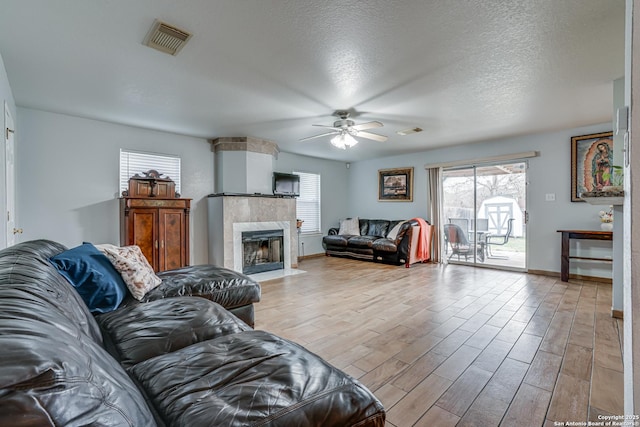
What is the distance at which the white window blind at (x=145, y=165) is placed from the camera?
14.6ft

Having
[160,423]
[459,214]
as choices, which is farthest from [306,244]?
[160,423]

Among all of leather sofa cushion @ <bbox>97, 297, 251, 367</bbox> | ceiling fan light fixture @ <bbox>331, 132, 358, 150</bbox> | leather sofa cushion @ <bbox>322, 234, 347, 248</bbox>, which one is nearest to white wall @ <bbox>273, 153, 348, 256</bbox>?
leather sofa cushion @ <bbox>322, 234, 347, 248</bbox>

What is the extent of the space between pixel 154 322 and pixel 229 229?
345 cm

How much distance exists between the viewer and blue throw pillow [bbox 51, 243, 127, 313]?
5.88 ft

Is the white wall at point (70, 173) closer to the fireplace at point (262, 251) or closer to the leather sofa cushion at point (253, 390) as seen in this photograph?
the fireplace at point (262, 251)

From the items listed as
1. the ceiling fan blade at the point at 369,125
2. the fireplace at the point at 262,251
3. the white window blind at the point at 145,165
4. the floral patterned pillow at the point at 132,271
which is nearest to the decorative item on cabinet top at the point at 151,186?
the white window blind at the point at 145,165

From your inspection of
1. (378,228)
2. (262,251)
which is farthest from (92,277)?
(378,228)

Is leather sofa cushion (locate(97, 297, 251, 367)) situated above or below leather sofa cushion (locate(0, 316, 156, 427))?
below

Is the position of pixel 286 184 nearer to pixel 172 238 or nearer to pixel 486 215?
pixel 172 238

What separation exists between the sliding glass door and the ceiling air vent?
18.1ft

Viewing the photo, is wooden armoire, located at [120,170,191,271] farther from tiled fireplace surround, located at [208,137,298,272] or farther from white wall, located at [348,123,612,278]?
white wall, located at [348,123,612,278]

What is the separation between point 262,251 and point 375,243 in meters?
2.37

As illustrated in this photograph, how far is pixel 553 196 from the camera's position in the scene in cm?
494

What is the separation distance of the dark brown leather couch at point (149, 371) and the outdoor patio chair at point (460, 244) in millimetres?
5465
